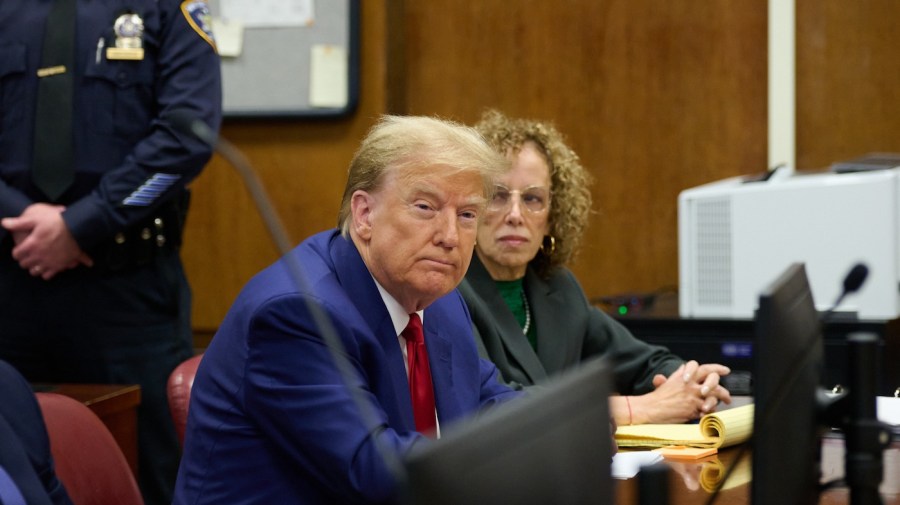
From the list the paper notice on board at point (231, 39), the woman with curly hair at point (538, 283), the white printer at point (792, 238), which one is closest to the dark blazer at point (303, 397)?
the woman with curly hair at point (538, 283)

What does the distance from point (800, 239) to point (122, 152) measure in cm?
184

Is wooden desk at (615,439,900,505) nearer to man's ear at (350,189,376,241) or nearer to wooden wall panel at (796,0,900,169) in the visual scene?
man's ear at (350,189,376,241)

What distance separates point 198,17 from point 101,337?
0.83 meters

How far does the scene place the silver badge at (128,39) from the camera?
2994mm

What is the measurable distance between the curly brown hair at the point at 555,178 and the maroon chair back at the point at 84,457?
1.14m

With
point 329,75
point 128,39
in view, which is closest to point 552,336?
point 128,39

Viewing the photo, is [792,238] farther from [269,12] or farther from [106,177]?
[269,12]

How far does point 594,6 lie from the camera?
4.39 meters

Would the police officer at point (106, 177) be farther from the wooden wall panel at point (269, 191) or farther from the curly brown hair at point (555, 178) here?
the wooden wall panel at point (269, 191)

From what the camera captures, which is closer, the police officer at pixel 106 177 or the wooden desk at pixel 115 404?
the wooden desk at pixel 115 404

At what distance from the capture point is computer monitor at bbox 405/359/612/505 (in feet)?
2.60

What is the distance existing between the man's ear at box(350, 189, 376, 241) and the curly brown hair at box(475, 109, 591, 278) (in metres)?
0.85

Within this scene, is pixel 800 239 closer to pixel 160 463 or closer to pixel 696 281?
pixel 696 281

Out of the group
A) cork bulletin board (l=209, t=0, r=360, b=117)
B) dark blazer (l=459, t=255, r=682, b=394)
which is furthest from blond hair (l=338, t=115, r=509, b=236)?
cork bulletin board (l=209, t=0, r=360, b=117)
